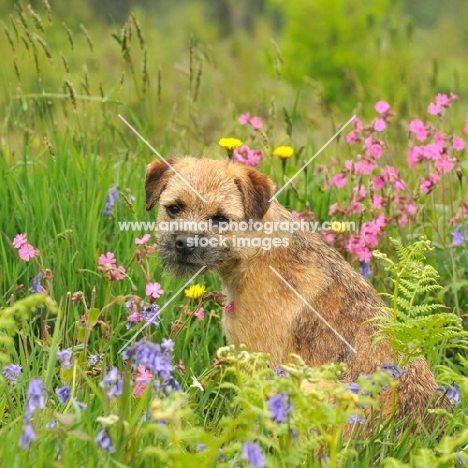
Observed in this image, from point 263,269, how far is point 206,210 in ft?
A: 1.35

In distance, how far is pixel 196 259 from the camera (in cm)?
381

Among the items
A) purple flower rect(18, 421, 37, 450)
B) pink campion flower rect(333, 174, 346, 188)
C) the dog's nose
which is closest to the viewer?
purple flower rect(18, 421, 37, 450)

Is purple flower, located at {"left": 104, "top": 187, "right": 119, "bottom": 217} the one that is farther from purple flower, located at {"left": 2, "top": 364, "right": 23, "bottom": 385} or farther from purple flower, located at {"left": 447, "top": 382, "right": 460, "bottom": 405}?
purple flower, located at {"left": 447, "top": 382, "right": 460, "bottom": 405}

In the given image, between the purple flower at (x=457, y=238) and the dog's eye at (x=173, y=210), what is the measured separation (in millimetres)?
1611

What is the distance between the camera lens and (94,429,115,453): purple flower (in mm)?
2395

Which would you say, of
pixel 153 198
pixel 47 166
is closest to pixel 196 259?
pixel 153 198

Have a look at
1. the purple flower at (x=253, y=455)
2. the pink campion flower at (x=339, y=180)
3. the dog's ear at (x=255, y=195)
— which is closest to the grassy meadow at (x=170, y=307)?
the purple flower at (x=253, y=455)

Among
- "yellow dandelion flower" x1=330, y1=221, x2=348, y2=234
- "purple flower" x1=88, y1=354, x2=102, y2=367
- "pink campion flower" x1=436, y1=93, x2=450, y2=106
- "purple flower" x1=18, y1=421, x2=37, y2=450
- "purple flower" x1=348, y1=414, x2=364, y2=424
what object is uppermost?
"pink campion flower" x1=436, y1=93, x2=450, y2=106

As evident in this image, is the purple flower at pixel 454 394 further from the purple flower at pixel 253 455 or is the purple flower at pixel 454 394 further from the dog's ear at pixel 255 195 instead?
the purple flower at pixel 253 455

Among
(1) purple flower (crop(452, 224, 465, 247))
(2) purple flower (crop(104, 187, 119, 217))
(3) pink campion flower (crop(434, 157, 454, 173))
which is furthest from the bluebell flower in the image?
(1) purple flower (crop(452, 224, 465, 247))

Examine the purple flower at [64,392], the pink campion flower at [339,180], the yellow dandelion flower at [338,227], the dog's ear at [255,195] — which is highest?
the dog's ear at [255,195]

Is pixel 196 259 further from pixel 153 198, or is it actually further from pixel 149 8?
pixel 149 8

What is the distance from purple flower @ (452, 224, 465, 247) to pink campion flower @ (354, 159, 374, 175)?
0.61 m

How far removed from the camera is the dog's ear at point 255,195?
3.90 meters
